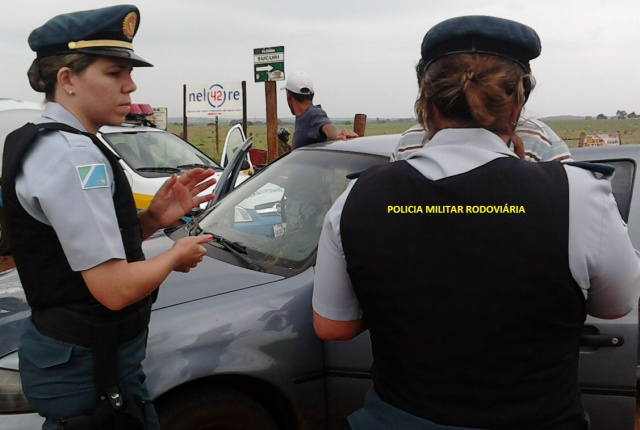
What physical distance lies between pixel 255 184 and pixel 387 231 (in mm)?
2001

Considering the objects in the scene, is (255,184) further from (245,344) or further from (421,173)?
(421,173)

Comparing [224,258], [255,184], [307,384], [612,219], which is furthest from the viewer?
[255,184]

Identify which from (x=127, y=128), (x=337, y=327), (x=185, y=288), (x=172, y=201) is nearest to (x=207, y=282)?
(x=185, y=288)

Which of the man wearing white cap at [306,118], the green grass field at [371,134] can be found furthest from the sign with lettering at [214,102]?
the man wearing white cap at [306,118]

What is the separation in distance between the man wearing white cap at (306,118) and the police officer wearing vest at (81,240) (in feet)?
7.64

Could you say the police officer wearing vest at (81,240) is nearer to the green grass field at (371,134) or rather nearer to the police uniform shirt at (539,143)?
the police uniform shirt at (539,143)

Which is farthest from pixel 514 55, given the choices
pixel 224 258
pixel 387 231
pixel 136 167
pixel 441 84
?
pixel 136 167

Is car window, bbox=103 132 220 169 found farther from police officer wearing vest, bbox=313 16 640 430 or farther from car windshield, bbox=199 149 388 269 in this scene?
police officer wearing vest, bbox=313 16 640 430

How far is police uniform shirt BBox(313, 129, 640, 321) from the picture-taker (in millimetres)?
1085

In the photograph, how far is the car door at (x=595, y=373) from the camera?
2053 millimetres

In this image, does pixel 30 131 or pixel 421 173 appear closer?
pixel 421 173

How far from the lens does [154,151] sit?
Result: 7285mm

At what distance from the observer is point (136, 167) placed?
679 cm

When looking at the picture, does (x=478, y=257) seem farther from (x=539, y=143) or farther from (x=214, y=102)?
(x=214, y=102)
